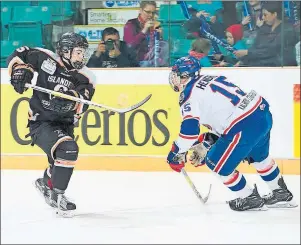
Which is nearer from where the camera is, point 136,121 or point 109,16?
point 136,121

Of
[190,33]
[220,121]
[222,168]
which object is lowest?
[222,168]

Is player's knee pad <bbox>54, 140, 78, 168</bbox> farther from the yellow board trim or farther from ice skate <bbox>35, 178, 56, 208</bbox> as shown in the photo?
the yellow board trim

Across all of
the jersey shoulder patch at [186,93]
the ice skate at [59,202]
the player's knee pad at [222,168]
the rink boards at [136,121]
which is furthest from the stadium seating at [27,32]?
the player's knee pad at [222,168]

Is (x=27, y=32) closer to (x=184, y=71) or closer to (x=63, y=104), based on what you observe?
(x=63, y=104)

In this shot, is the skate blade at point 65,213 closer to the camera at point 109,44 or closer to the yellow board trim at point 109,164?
the yellow board trim at point 109,164

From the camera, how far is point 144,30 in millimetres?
5977

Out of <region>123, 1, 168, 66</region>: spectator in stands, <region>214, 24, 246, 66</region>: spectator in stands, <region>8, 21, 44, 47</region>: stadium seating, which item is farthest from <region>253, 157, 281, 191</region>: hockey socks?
<region>8, 21, 44, 47</region>: stadium seating

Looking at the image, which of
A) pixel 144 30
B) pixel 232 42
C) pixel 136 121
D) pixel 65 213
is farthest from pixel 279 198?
pixel 144 30

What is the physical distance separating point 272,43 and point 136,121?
3.46 feet

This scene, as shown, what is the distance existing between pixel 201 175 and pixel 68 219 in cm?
154

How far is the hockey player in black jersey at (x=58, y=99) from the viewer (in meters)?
4.22

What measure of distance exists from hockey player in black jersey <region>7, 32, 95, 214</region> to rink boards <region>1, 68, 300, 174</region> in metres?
1.30

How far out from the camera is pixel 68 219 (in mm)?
4215

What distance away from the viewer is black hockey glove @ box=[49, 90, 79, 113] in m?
4.32
